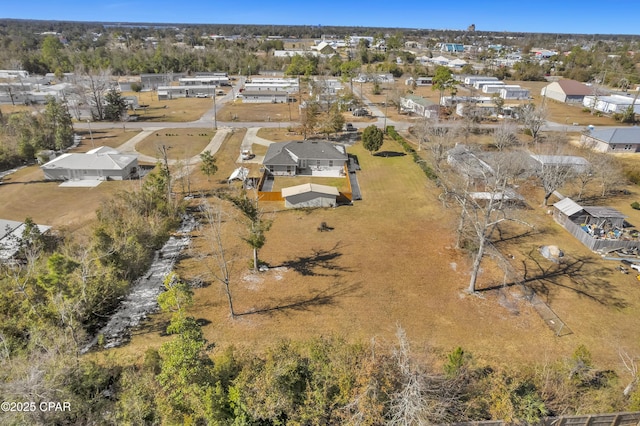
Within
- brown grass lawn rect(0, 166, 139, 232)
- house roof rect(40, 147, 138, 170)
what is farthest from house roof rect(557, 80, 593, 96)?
brown grass lawn rect(0, 166, 139, 232)

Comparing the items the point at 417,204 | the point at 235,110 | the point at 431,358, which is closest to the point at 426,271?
the point at 431,358

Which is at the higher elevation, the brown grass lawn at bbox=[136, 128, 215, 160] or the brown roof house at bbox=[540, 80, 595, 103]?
the brown roof house at bbox=[540, 80, 595, 103]

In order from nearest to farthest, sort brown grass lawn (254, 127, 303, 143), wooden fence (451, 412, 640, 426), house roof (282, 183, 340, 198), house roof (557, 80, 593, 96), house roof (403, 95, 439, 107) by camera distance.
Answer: wooden fence (451, 412, 640, 426) → house roof (282, 183, 340, 198) → brown grass lawn (254, 127, 303, 143) → house roof (403, 95, 439, 107) → house roof (557, 80, 593, 96)

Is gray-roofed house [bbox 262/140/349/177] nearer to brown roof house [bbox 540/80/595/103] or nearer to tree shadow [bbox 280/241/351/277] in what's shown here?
tree shadow [bbox 280/241/351/277]

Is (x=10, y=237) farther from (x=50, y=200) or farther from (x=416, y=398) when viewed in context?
(x=416, y=398)

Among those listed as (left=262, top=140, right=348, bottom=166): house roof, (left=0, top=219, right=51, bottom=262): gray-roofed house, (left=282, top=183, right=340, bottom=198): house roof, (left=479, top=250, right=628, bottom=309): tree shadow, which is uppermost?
(left=262, top=140, right=348, bottom=166): house roof

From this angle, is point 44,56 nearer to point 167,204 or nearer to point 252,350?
point 167,204

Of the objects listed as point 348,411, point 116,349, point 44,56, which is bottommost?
point 116,349
